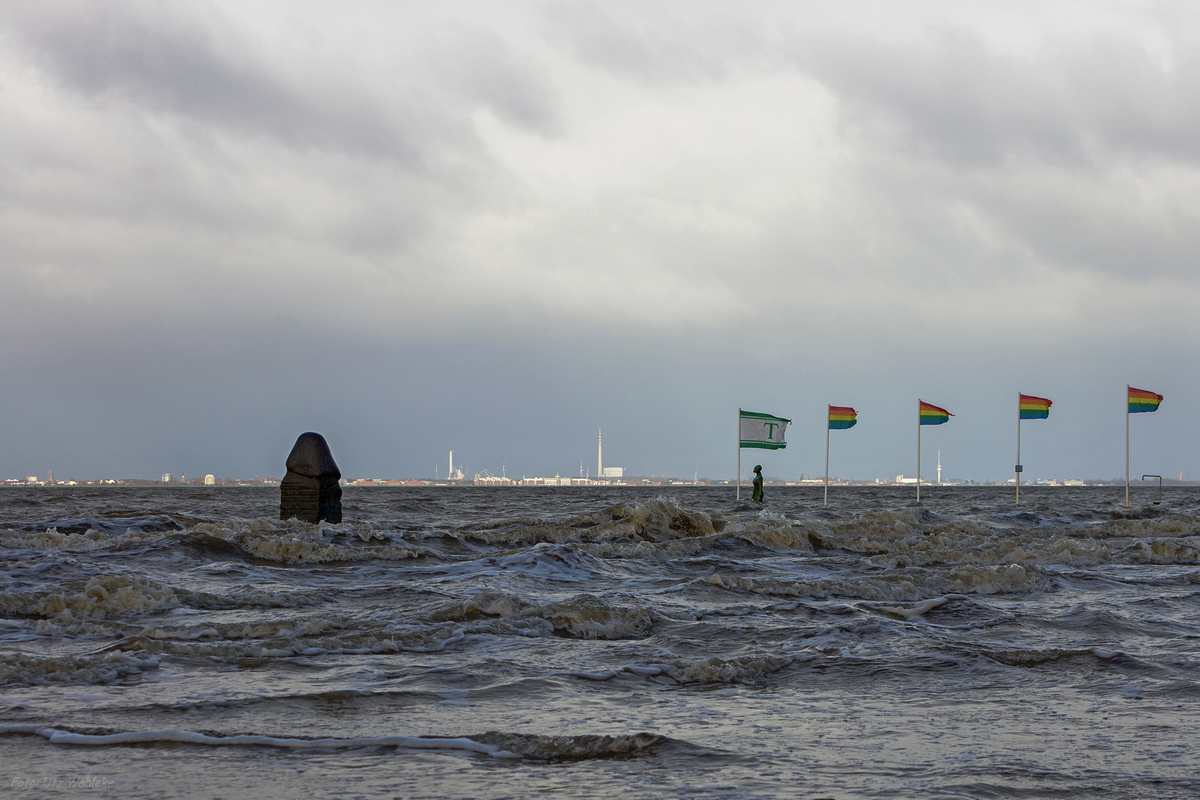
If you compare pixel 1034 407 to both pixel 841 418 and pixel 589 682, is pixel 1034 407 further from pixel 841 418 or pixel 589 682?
pixel 589 682

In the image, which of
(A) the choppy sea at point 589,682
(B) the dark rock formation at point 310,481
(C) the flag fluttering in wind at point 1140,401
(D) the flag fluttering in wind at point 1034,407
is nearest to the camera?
(A) the choppy sea at point 589,682

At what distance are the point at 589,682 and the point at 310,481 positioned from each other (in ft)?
49.2

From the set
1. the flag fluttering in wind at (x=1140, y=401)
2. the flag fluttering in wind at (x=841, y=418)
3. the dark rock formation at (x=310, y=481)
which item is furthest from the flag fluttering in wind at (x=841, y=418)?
the dark rock formation at (x=310, y=481)

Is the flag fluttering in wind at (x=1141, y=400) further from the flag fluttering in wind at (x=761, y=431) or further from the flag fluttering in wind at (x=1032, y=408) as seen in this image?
the flag fluttering in wind at (x=761, y=431)

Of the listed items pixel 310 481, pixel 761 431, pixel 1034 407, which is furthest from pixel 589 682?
pixel 1034 407

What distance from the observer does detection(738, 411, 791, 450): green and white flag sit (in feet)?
127

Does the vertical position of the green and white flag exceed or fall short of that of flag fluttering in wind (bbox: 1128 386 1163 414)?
it falls short

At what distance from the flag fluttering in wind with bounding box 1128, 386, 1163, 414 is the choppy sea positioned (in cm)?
2531

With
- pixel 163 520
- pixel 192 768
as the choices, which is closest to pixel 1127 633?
pixel 192 768

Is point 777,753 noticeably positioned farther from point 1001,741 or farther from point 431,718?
point 431,718

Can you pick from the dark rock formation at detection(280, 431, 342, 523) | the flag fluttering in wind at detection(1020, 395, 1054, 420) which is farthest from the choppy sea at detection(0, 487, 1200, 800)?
the flag fluttering in wind at detection(1020, 395, 1054, 420)

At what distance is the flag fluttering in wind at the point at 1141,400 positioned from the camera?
33.9 meters

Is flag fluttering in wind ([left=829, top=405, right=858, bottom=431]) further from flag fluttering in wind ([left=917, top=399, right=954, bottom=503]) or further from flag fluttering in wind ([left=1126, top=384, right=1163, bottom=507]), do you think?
flag fluttering in wind ([left=1126, top=384, right=1163, bottom=507])

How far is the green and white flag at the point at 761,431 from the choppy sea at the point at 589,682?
86.1 ft
